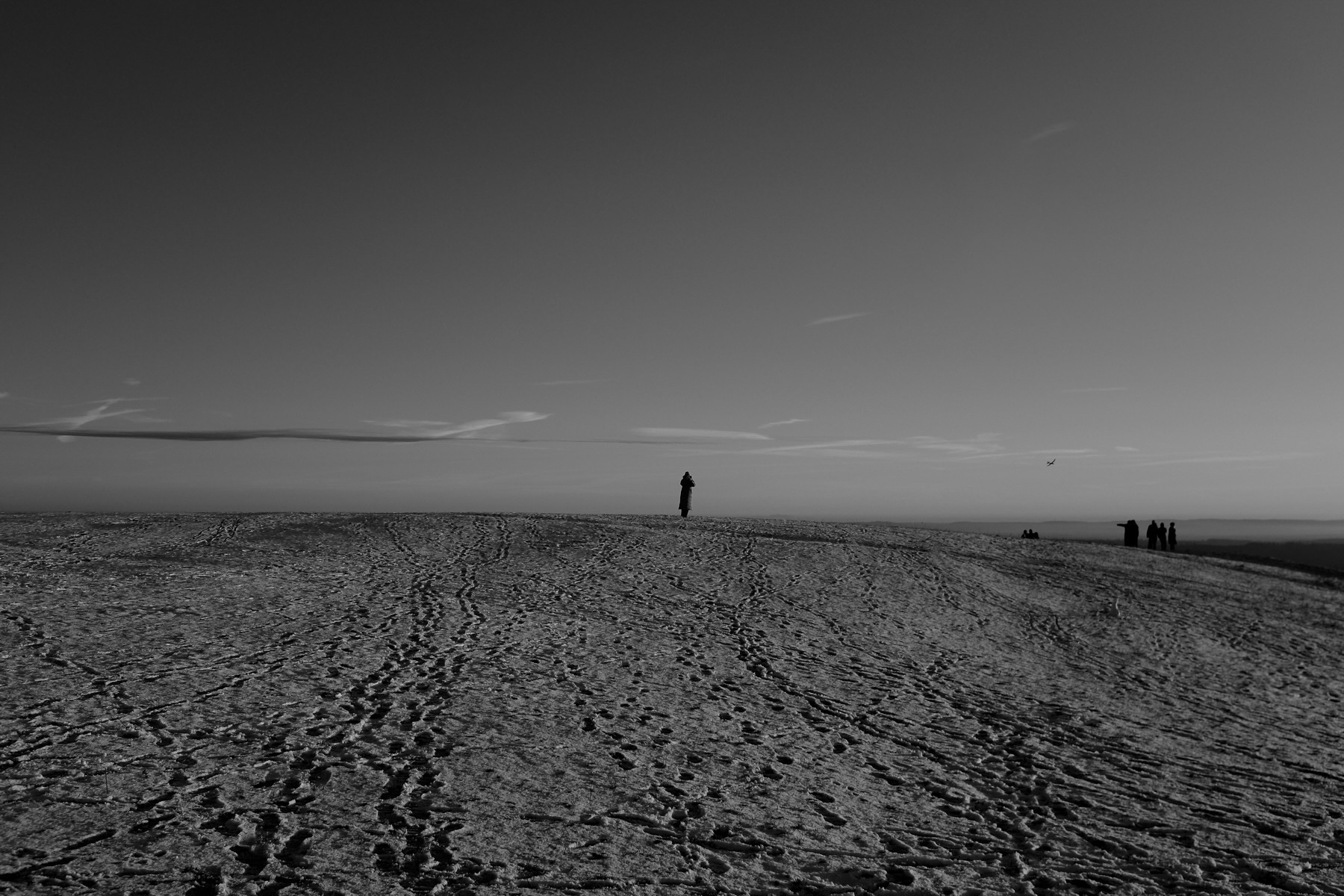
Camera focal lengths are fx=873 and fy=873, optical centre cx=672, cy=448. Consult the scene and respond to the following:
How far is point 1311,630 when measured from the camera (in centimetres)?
2267

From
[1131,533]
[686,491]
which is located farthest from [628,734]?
[1131,533]

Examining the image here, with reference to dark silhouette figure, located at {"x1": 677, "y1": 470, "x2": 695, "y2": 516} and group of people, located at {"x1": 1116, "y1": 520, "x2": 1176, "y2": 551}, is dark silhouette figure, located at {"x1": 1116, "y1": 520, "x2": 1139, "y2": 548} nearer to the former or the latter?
group of people, located at {"x1": 1116, "y1": 520, "x2": 1176, "y2": 551}

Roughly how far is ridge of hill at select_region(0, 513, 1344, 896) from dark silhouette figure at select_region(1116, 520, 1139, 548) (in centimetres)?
1884

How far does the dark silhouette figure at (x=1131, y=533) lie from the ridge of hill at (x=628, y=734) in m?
18.8

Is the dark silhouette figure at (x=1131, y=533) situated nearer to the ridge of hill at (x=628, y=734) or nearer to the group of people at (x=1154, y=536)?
the group of people at (x=1154, y=536)

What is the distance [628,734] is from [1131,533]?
3818 cm

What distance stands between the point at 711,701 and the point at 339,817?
5621 mm

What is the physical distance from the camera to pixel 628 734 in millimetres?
10125

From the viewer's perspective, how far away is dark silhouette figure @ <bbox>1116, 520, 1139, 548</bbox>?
4051cm

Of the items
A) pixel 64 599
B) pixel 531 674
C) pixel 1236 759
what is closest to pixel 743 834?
pixel 531 674

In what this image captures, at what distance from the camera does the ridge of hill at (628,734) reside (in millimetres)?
7035

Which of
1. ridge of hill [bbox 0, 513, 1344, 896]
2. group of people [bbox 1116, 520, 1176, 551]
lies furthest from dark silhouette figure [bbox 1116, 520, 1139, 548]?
ridge of hill [bbox 0, 513, 1344, 896]

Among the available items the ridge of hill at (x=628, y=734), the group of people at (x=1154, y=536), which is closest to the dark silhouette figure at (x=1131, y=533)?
the group of people at (x=1154, y=536)

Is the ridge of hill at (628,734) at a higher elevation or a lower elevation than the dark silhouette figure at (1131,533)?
lower
